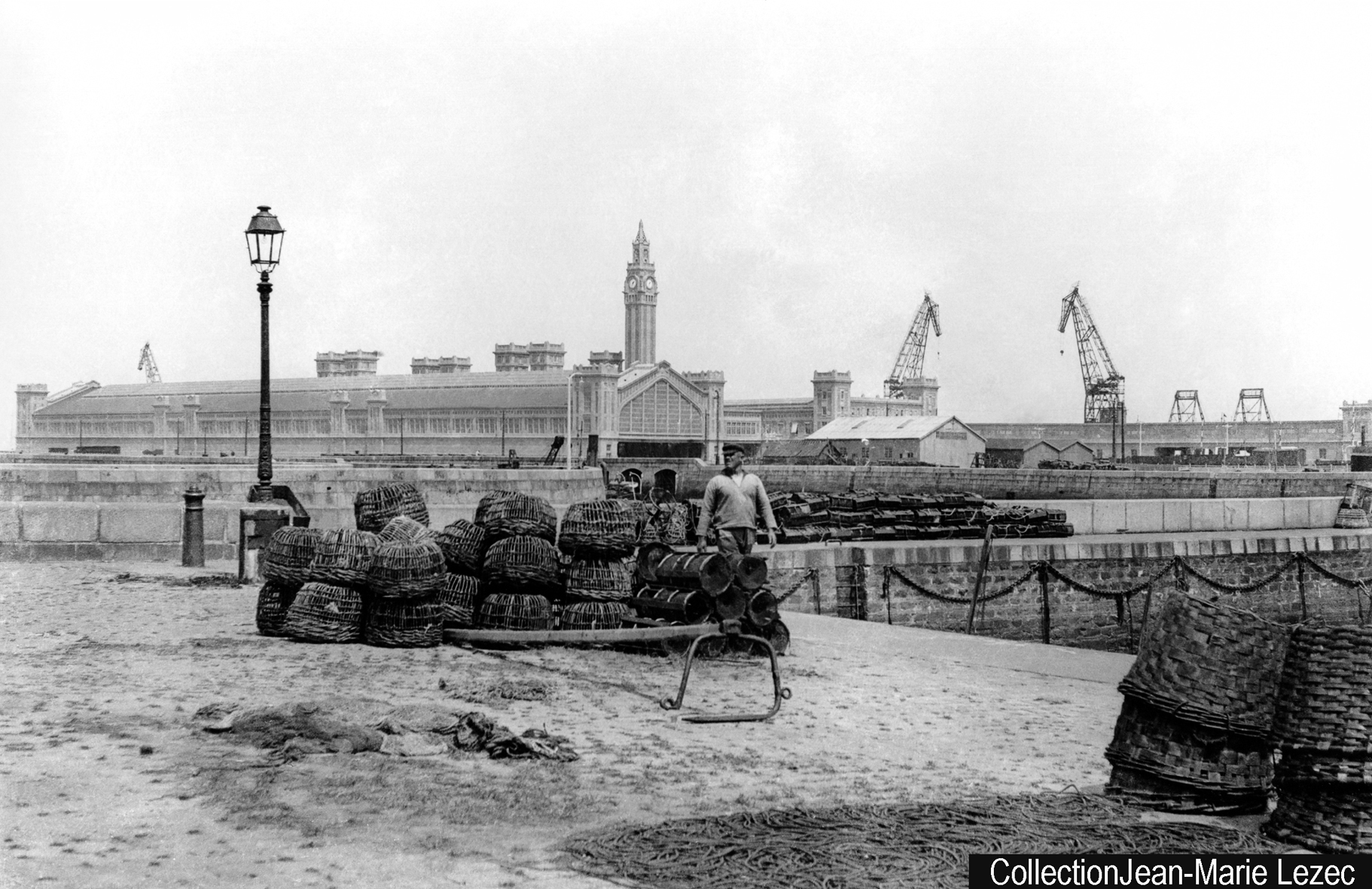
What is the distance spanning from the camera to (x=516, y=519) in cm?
1280

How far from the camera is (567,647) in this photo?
11.9 metres

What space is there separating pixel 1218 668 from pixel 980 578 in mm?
14783

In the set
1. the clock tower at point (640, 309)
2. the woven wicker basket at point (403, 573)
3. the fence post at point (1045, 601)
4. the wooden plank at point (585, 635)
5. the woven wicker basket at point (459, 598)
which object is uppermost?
the clock tower at point (640, 309)

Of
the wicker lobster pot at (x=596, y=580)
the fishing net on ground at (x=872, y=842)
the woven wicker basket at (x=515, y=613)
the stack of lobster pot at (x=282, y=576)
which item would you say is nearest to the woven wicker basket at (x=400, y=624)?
the woven wicker basket at (x=515, y=613)

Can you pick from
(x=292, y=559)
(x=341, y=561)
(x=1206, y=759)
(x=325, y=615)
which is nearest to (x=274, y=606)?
(x=292, y=559)

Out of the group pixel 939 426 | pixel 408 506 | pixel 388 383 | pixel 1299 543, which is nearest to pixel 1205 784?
pixel 408 506

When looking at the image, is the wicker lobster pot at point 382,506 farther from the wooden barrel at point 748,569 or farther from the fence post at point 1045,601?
the fence post at point 1045,601

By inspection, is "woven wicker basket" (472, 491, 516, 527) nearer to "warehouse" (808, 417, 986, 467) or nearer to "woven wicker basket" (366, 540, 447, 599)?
"woven wicker basket" (366, 540, 447, 599)

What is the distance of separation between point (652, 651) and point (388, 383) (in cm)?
9461

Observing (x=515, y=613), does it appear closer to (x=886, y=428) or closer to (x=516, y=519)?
(x=516, y=519)

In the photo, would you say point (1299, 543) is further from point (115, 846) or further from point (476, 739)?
point (115, 846)

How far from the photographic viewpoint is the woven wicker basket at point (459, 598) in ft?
40.0

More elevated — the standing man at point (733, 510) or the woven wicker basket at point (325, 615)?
the standing man at point (733, 510)

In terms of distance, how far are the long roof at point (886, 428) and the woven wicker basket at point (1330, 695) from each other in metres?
67.2
